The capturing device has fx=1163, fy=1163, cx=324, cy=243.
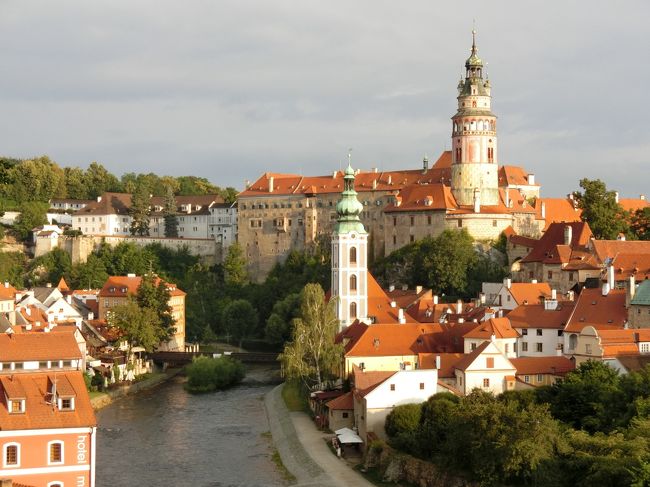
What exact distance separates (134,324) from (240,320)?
16.9 m

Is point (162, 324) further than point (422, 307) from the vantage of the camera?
Yes

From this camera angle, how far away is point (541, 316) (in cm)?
4922

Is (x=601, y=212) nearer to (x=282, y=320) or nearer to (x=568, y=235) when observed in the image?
(x=568, y=235)

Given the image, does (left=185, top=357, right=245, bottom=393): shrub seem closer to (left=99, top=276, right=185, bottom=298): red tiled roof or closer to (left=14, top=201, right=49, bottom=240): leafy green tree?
(left=99, top=276, right=185, bottom=298): red tiled roof

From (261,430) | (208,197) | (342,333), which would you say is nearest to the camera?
(261,430)

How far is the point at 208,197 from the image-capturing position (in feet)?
354

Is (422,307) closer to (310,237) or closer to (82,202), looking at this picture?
(310,237)

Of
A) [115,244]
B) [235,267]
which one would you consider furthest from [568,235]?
[115,244]

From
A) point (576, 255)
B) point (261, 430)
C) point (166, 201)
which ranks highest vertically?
point (166, 201)

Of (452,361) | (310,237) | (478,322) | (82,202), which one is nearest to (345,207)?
(478,322)

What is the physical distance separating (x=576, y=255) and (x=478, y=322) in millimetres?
14300

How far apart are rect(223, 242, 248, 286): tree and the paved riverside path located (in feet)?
126

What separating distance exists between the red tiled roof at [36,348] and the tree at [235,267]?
49.0 meters

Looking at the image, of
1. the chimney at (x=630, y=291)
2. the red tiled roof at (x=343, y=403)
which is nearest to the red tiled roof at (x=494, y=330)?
the chimney at (x=630, y=291)
